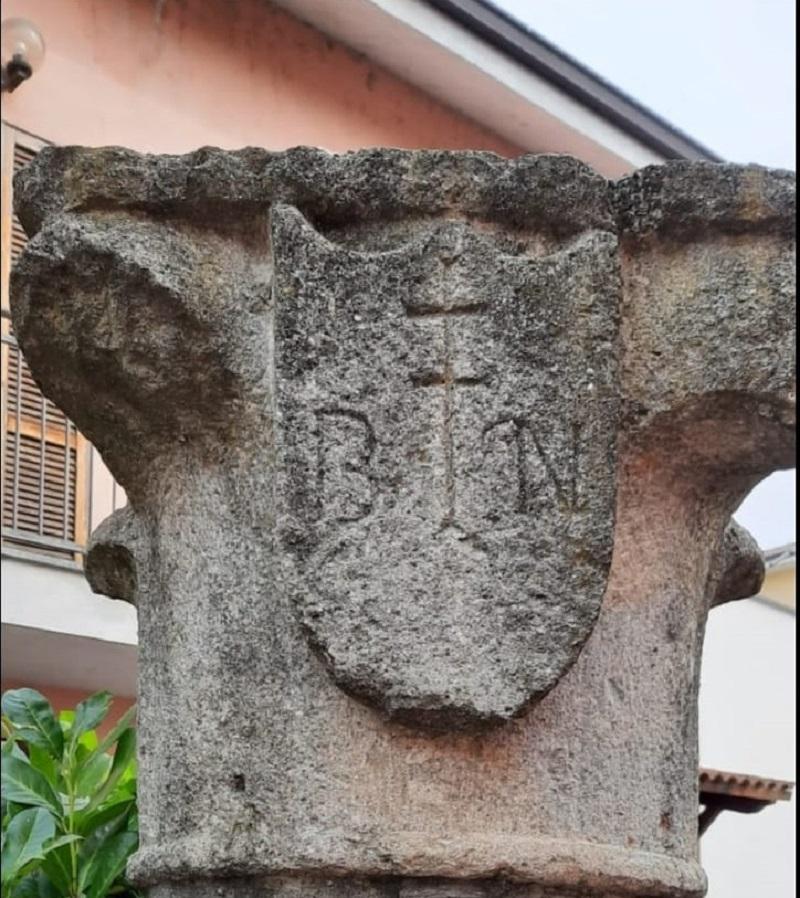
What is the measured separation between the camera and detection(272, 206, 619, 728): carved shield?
5.63 feet

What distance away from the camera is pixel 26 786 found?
243cm

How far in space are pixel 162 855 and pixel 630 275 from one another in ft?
2.80

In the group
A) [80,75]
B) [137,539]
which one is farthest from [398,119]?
[137,539]

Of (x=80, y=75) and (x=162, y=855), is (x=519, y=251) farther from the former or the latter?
(x=80, y=75)

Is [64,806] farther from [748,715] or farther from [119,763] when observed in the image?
[748,715]

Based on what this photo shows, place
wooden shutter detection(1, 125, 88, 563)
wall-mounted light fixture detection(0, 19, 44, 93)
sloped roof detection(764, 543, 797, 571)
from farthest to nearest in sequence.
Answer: sloped roof detection(764, 543, 797, 571) < wooden shutter detection(1, 125, 88, 563) < wall-mounted light fixture detection(0, 19, 44, 93)

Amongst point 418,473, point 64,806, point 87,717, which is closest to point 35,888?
point 64,806

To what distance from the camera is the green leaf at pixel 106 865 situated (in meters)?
2.30

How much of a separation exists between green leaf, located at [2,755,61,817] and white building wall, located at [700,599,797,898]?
376 cm

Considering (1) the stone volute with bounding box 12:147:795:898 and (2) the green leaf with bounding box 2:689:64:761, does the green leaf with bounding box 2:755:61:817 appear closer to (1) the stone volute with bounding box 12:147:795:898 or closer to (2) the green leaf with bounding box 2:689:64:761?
(2) the green leaf with bounding box 2:689:64:761

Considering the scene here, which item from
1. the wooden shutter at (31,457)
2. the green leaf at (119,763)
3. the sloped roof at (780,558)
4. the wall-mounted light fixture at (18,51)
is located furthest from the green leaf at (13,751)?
→ the sloped roof at (780,558)

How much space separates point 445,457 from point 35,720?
3.69 feet

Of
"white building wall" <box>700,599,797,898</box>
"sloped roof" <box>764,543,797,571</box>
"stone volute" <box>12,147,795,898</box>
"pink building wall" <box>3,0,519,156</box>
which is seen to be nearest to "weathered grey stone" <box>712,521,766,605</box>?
"stone volute" <box>12,147,795,898</box>

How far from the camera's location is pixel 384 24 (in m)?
4.83
